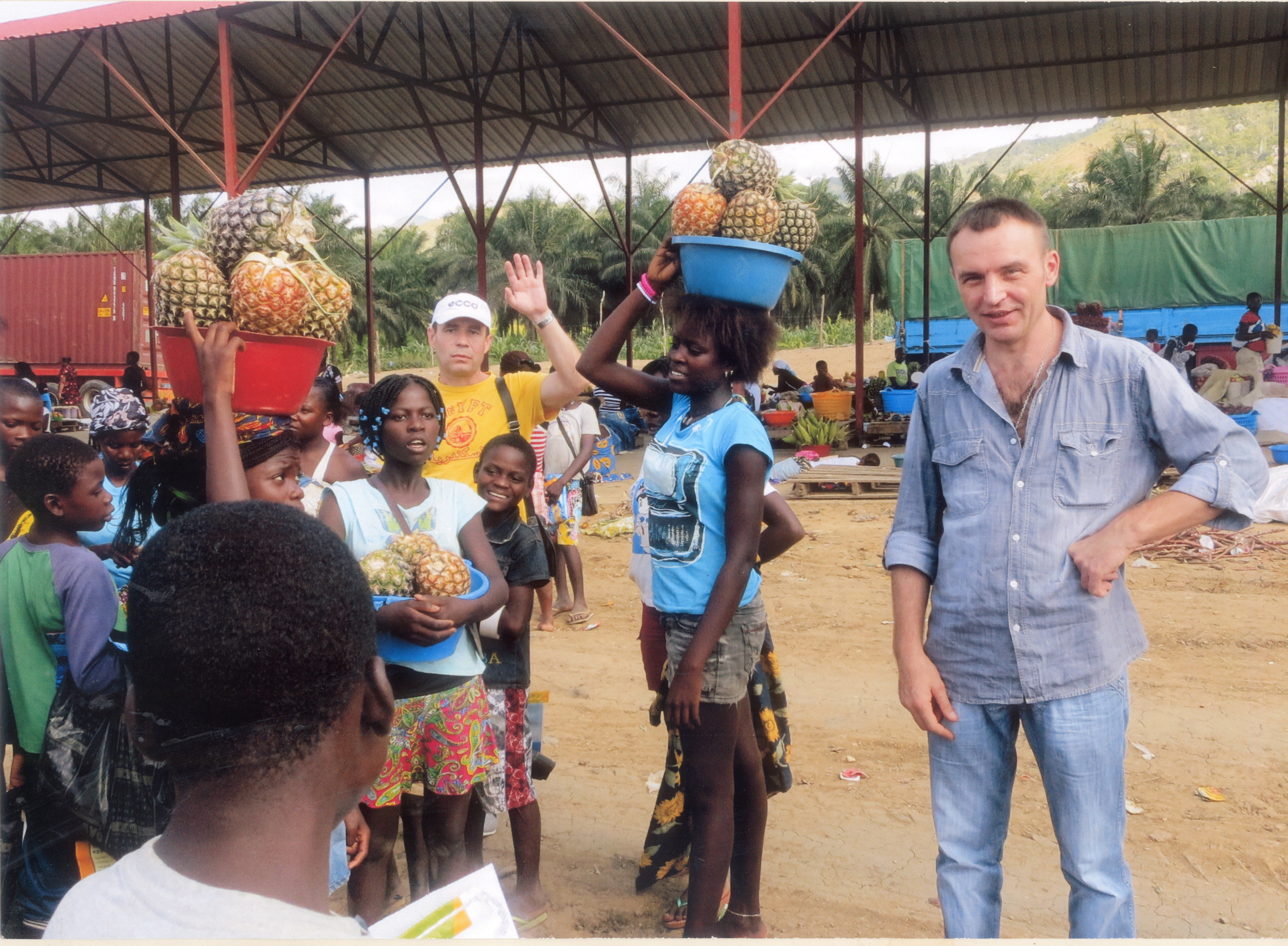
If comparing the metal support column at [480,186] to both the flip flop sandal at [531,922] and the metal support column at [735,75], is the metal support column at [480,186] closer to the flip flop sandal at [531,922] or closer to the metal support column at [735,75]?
the metal support column at [735,75]

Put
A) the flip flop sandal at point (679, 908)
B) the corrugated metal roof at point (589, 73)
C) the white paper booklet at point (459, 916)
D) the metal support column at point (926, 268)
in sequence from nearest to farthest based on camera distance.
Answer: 1. the white paper booklet at point (459, 916)
2. the flip flop sandal at point (679, 908)
3. the corrugated metal roof at point (589, 73)
4. the metal support column at point (926, 268)

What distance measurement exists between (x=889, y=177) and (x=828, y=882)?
155ft

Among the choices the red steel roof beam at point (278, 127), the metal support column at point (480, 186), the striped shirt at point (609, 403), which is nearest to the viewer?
the red steel roof beam at point (278, 127)

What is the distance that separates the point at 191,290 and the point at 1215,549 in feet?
26.6

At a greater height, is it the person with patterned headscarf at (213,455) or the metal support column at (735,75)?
the metal support column at (735,75)

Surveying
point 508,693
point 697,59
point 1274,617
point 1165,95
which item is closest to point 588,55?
point 697,59

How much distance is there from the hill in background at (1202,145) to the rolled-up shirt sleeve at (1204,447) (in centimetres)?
4938

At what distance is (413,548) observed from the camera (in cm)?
244

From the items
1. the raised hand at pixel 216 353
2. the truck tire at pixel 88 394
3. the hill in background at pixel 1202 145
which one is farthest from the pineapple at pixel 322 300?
the hill in background at pixel 1202 145

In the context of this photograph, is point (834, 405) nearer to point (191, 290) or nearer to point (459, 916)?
point (191, 290)

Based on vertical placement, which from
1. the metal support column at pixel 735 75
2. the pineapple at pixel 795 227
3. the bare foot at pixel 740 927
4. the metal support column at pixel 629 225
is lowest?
the bare foot at pixel 740 927

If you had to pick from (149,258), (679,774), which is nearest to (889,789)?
(679,774)

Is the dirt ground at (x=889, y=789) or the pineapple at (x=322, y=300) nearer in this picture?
the pineapple at (x=322, y=300)

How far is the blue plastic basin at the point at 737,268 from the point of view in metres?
2.57
